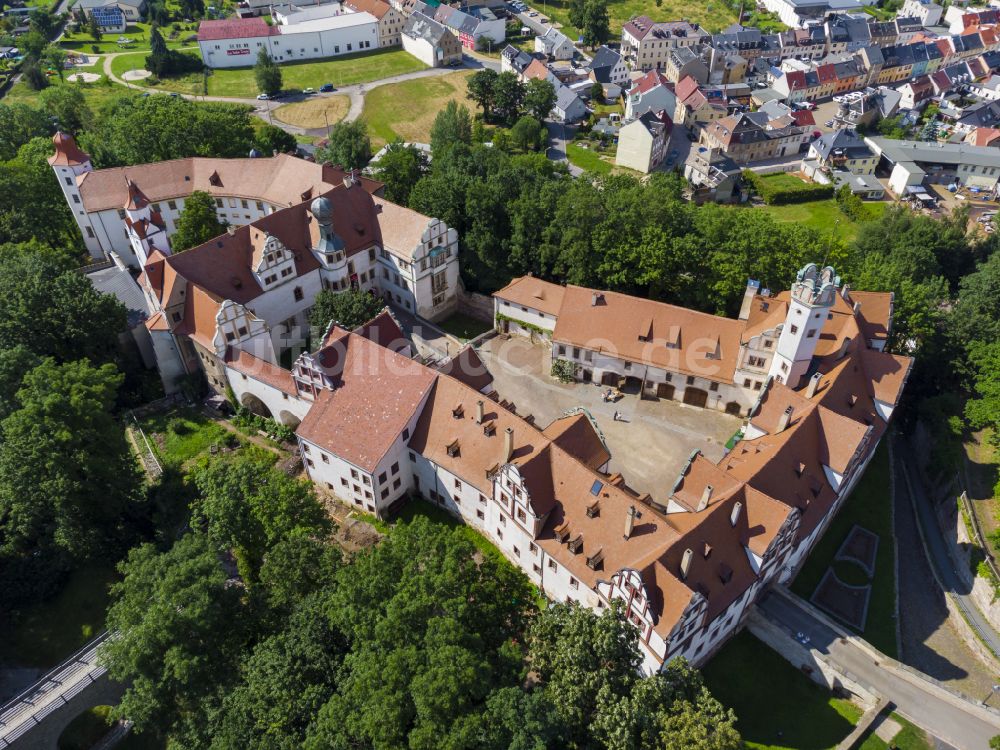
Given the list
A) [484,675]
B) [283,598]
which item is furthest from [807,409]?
[283,598]

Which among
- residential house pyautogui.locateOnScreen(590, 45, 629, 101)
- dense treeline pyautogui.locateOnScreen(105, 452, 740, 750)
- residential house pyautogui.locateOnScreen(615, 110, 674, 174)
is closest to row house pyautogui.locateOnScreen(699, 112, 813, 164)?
residential house pyautogui.locateOnScreen(615, 110, 674, 174)

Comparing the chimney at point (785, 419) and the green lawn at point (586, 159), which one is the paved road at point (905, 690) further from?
the green lawn at point (586, 159)

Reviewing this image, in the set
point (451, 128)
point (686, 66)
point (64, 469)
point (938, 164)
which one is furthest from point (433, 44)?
point (64, 469)

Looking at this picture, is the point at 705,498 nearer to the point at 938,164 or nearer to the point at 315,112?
the point at 938,164

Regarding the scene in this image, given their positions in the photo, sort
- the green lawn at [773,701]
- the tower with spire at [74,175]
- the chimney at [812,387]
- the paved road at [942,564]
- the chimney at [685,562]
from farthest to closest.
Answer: the tower with spire at [74,175]
the chimney at [812,387]
the paved road at [942,564]
the green lawn at [773,701]
the chimney at [685,562]

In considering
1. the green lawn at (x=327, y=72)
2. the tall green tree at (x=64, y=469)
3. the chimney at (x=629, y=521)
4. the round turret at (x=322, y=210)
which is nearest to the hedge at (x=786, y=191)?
the green lawn at (x=327, y=72)

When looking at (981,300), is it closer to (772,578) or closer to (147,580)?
(772,578)

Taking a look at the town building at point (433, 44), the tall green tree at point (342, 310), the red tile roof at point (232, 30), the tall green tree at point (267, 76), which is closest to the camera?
the tall green tree at point (342, 310)
